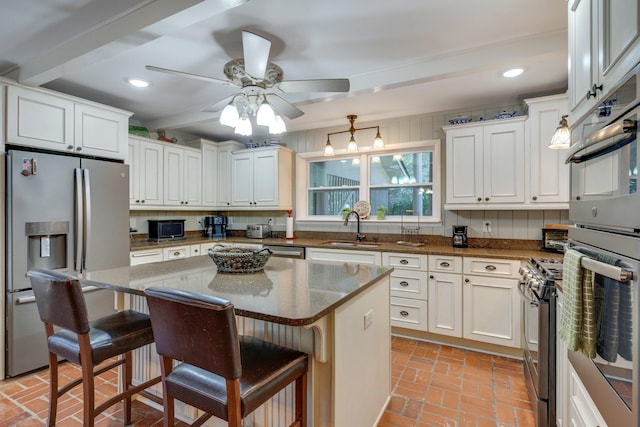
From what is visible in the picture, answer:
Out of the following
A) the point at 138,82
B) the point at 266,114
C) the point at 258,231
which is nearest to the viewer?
the point at 266,114

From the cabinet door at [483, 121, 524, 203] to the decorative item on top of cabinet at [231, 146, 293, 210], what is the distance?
2.48 m

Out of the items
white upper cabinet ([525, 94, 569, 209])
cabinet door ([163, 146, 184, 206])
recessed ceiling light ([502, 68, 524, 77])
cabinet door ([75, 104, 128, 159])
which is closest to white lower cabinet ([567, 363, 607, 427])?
white upper cabinet ([525, 94, 569, 209])

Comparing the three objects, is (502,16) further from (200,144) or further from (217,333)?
(200,144)

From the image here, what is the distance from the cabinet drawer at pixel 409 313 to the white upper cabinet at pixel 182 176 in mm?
2964

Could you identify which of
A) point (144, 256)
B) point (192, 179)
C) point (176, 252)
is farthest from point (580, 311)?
point (192, 179)

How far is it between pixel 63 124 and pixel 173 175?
1424mm

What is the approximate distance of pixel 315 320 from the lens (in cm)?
116

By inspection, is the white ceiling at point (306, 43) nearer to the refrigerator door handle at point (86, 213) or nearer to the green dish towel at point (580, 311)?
the refrigerator door handle at point (86, 213)

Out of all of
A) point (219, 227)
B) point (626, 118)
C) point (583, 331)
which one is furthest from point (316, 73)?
point (219, 227)

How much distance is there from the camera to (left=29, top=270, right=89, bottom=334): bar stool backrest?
143 centimetres

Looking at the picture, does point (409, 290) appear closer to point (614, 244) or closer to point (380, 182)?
point (380, 182)

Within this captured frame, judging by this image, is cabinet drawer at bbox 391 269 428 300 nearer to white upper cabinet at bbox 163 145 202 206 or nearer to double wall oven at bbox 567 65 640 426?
double wall oven at bbox 567 65 640 426

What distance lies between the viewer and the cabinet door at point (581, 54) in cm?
117

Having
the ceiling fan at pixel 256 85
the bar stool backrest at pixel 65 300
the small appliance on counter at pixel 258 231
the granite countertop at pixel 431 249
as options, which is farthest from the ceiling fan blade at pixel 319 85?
the small appliance on counter at pixel 258 231
